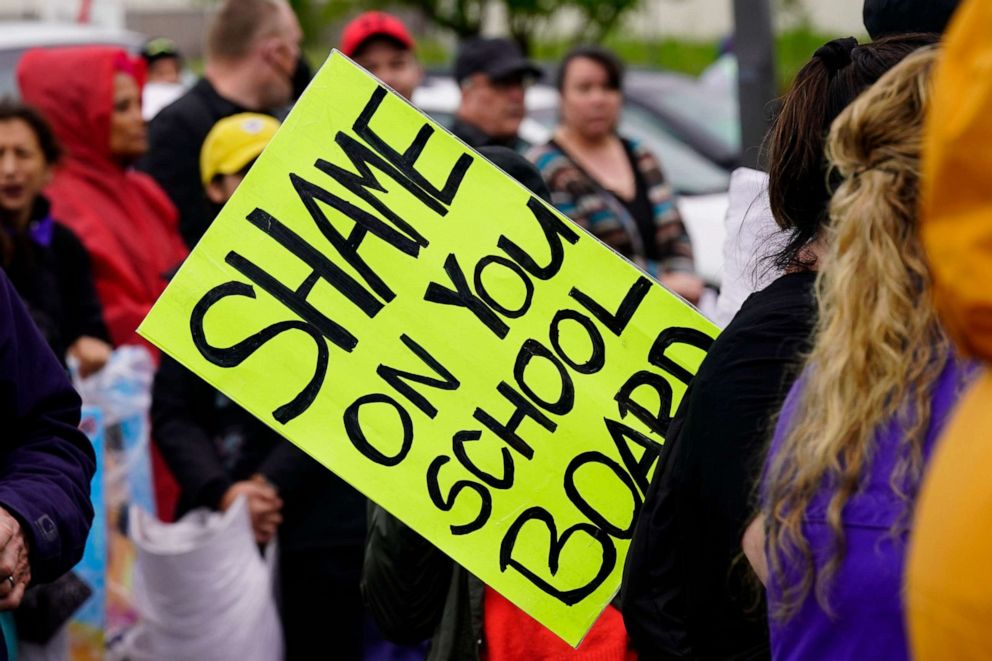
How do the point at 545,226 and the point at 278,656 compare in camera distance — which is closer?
the point at 545,226

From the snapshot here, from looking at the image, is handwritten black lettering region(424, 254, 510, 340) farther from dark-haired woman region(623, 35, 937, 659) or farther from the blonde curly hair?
the blonde curly hair

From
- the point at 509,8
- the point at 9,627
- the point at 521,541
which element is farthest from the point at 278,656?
the point at 509,8

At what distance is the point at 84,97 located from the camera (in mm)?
6312

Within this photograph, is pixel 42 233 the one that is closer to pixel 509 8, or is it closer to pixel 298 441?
pixel 298 441

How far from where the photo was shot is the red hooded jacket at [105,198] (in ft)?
20.0

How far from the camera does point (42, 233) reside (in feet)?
17.9

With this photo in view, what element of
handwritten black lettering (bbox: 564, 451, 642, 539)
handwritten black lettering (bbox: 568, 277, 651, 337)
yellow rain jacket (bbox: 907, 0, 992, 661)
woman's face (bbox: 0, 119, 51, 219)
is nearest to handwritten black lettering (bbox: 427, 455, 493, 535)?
handwritten black lettering (bbox: 564, 451, 642, 539)

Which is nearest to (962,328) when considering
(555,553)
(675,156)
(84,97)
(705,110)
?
(555,553)

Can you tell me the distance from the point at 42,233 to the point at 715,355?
365cm

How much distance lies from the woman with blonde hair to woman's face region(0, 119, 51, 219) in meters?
3.84

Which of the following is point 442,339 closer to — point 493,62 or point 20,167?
point 20,167

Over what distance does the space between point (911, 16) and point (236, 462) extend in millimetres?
2389

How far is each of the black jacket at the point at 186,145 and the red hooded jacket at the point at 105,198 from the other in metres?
0.07

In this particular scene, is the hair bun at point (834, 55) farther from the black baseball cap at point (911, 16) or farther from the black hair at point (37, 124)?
the black hair at point (37, 124)
